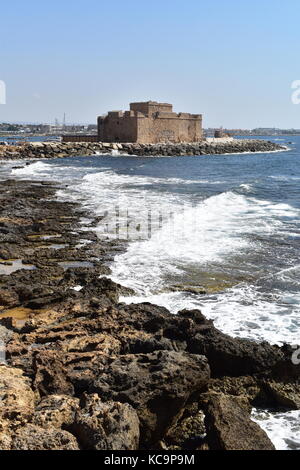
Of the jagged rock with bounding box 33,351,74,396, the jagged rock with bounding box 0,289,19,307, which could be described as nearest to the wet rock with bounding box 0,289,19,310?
the jagged rock with bounding box 0,289,19,307

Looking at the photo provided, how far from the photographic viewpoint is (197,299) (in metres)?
7.36

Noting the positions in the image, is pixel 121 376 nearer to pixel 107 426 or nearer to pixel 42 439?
pixel 107 426

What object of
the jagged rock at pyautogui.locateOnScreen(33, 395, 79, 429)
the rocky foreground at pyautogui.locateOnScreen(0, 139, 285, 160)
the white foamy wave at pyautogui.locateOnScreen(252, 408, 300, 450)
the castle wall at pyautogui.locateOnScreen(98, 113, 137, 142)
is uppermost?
the castle wall at pyautogui.locateOnScreen(98, 113, 137, 142)

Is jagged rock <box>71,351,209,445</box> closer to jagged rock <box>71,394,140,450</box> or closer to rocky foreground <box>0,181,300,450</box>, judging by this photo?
rocky foreground <box>0,181,300,450</box>

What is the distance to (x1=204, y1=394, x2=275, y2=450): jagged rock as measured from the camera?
3.42 meters

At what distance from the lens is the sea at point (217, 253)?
6.42 metres

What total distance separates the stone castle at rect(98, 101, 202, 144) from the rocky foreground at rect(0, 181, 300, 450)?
4539cm

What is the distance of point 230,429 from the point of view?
353 centimetres

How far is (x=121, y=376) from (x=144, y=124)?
4936 cm

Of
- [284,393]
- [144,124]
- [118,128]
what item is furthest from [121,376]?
[118,128]

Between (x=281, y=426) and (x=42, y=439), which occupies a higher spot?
(x=42, y=439)

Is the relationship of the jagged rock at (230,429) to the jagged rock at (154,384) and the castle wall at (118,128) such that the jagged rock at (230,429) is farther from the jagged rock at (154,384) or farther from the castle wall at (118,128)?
the castle wall at (118,128)
